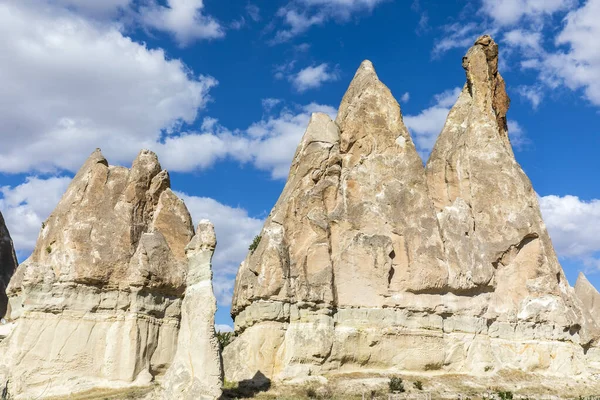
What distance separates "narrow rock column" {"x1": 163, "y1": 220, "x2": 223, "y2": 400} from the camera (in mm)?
25438

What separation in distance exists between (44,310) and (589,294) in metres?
36.8

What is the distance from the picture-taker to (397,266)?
36.6 m

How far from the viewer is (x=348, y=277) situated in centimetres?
3578

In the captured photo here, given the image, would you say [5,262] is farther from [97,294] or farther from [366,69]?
[366,69]

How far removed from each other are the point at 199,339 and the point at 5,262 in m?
23.5

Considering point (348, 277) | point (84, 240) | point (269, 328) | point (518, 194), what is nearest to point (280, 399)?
point (269, 328)

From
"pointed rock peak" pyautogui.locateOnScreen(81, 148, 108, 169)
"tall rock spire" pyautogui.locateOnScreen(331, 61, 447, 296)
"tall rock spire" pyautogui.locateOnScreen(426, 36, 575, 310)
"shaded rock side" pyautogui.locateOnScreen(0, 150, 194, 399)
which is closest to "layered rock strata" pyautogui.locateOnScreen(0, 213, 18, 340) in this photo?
"shaded rock side" pyautogui.locateOnScreen(0, 150, 194, 399)

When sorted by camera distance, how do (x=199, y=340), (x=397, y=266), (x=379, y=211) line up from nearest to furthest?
(x=199, y=340) < (x=397, y=266) < (x=379, y=211)

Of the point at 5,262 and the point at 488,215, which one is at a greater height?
the point at 488,215

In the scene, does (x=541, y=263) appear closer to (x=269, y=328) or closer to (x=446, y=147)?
(x=446, y=147)

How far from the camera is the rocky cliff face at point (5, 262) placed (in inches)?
1697

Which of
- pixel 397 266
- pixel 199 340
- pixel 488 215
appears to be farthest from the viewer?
pixel 488 215

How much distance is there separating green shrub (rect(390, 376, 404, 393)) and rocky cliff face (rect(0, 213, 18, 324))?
23302 mm

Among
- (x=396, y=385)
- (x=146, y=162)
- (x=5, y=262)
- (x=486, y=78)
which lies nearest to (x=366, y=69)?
(x=486, y=78)
